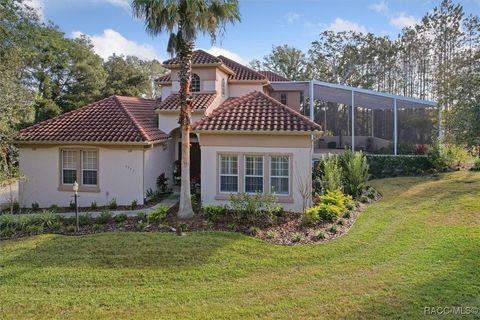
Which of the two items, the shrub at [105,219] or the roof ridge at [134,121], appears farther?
the roof ridge at [134,121]

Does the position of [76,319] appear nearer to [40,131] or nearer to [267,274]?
[267,274]

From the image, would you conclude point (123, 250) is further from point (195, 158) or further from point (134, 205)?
point (195, 158)

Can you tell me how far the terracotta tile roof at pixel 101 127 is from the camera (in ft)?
55.5

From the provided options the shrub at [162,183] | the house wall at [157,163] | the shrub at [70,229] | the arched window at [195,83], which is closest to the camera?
the shrub at [70,229]

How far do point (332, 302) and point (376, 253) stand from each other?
11.3ft

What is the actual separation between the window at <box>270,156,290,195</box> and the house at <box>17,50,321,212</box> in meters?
0.04

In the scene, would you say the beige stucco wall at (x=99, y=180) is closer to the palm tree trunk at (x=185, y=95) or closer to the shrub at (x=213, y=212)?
the palm tree trunk at (x=185, y=95)

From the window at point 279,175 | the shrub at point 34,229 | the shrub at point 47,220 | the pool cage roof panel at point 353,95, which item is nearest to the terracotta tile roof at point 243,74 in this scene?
the pool cage roof panel at point 353,95

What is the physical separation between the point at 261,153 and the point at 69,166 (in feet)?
30.7

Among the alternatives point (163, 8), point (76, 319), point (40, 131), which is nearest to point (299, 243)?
point (76, 319)

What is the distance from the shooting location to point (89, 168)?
17.4 meters

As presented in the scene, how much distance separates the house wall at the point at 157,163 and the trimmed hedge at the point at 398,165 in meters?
13.0

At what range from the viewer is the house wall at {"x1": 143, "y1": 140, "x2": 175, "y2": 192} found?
17.4m

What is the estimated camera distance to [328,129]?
35.0 meters
